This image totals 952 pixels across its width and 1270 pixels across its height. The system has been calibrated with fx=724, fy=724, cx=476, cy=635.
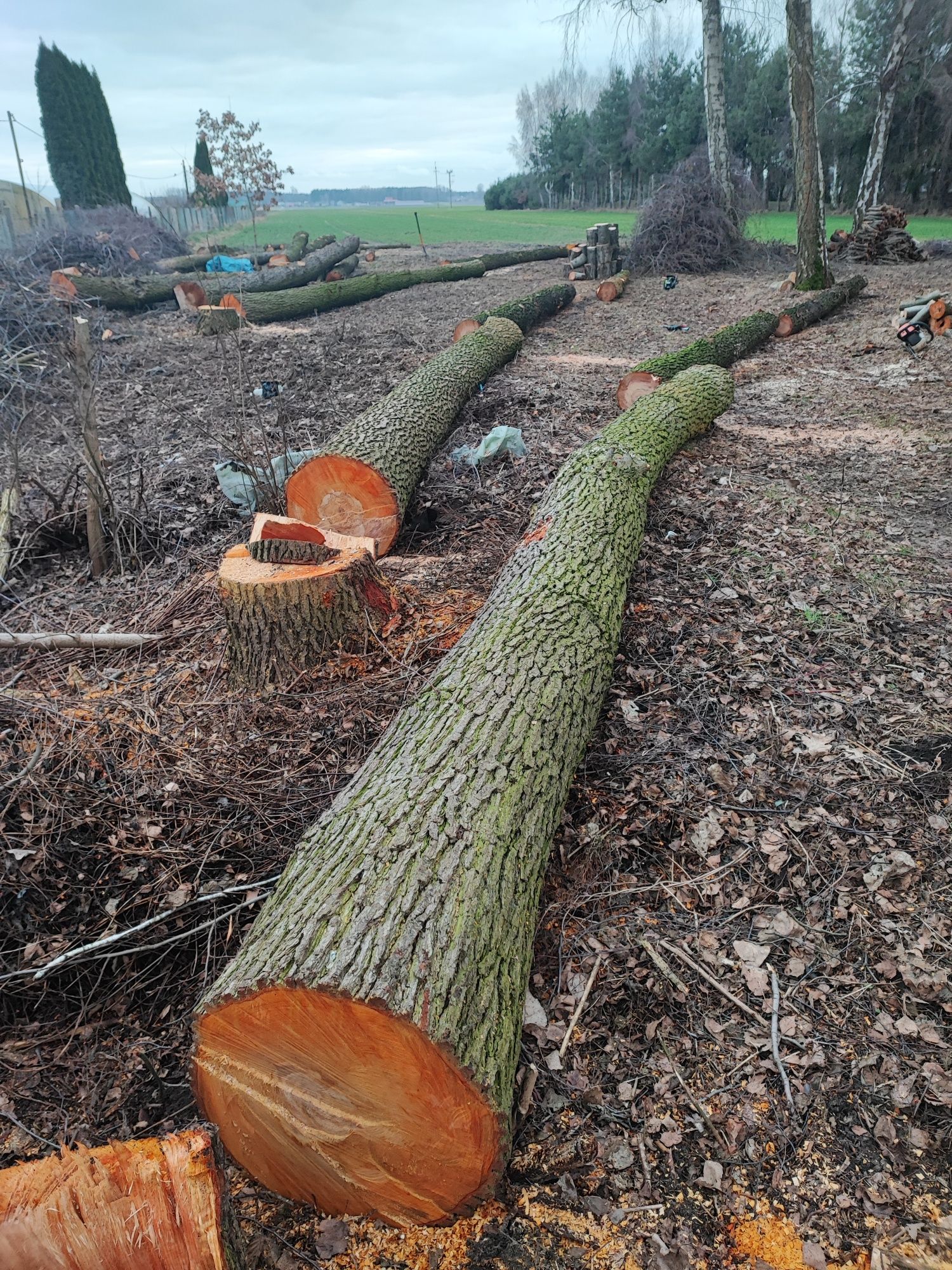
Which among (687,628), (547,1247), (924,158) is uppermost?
(924,158)

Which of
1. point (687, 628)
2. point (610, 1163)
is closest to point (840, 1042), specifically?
point (610, 1163)

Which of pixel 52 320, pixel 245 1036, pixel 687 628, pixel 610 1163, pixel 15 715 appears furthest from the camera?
pixel 52 320

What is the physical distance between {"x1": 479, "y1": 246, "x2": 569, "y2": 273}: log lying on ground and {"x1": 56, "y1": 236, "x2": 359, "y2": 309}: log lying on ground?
15.3 ft

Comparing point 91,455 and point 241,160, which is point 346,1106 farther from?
point 241,160

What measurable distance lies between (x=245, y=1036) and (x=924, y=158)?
3025 cm

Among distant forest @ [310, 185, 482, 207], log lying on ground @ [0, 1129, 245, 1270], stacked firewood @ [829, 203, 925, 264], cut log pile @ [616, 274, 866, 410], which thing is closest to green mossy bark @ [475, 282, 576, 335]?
cut log pile @ [616, 274, 866, 410]

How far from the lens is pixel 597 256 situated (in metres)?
16.5

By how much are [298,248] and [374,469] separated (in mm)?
19595

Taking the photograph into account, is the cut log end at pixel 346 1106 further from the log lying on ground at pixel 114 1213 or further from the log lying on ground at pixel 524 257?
the log lying on ground at pixel 524 257

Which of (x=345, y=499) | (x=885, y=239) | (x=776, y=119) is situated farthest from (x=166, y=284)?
(x=776, y=119)

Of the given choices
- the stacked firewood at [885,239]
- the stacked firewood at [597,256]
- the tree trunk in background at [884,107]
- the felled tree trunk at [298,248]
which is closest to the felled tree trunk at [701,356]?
the stacked firewood at [597,256]

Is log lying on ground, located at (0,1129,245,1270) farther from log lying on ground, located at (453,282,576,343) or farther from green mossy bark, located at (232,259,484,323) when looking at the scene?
green mossy bark, located at (232,259,484,323)

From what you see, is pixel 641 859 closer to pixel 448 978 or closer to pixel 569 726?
pixel 569 726

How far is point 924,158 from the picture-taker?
22.8 metres
